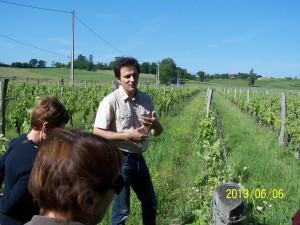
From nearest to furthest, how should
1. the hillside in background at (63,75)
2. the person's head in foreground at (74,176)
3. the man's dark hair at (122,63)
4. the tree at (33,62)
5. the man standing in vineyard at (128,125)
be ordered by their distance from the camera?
the person's head in foreground at (74,176), the man standing in vineyard at (128,125), the man's dark hair at (122,63), the hillside in background at (63,75), the tree at (33,62)

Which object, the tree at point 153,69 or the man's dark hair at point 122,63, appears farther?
the tree at point 153,69

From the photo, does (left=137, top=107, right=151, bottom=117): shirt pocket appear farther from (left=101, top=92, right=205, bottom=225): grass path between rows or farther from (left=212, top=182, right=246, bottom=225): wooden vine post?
(left=101, top=92, right=205, bottom=225): grass path between rows

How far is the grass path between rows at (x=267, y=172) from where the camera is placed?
4.21m

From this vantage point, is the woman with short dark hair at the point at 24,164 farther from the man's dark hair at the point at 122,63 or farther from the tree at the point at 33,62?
the tree at the point at 33,62

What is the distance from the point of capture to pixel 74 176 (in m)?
1.20

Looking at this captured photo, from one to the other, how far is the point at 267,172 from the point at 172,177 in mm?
1744

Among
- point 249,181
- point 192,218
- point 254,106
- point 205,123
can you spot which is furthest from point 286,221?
point 254,106

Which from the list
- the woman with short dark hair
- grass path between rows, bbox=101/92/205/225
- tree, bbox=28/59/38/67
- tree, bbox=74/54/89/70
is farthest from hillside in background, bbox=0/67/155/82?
the woman with short dark hair

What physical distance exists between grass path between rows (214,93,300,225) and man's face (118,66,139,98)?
1632 millimetres

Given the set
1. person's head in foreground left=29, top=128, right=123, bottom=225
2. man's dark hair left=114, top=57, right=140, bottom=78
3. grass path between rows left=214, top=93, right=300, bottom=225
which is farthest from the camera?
grass path between rows left=214, top=93, right=300, bottom=225

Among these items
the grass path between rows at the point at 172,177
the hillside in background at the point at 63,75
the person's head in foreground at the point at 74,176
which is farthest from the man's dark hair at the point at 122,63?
the hillside in background at the point at 63,75

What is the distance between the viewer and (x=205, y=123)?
7973 mm

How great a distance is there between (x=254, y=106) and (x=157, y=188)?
37.6 ft

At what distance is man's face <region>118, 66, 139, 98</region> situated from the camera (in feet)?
11.3
